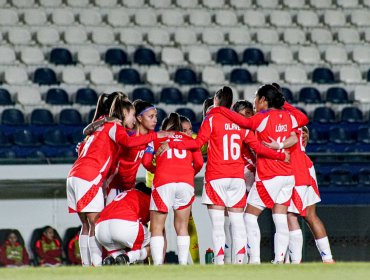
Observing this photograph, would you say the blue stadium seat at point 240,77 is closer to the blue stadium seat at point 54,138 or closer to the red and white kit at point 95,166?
the blue stadium seat at point 54,138

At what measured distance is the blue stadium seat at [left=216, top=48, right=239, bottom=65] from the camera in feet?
54.9

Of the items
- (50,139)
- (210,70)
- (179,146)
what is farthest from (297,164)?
(210,70)

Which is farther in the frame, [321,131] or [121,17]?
[121,17]

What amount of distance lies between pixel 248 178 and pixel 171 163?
130 centimetres

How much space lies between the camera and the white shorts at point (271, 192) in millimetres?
9164

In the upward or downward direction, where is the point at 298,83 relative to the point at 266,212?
upward

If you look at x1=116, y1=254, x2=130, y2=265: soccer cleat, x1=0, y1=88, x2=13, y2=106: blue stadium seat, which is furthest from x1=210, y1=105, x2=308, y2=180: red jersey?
x1=0, y1=88, x2=13, y2=106: blue stadium seat

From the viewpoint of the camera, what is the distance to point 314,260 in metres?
10.9

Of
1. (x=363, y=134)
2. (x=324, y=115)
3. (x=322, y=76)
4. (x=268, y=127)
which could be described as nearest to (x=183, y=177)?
(x=268, y=127)

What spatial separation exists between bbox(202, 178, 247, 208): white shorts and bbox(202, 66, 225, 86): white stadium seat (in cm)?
716

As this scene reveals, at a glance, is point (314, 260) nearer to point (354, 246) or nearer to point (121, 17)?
point (354, 246)

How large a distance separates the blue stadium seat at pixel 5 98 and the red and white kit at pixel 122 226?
6736 mm

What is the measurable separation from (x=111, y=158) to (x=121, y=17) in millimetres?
8679

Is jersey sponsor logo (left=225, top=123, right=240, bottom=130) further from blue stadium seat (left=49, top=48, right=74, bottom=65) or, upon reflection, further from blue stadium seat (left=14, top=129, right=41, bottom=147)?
blue stadium seat (left=49, top=48, right=74, bottom=65)
